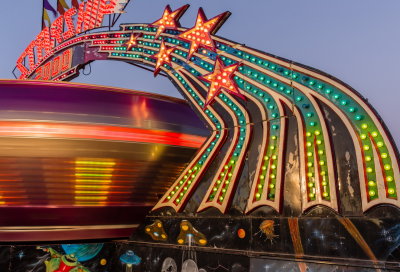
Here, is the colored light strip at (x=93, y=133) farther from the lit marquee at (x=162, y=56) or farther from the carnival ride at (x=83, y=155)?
the lit marquee at (x=162, y=56)

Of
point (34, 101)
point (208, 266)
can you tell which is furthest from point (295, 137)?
point (34, 101)

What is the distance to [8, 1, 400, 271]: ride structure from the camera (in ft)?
16.8

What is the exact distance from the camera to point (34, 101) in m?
7.04

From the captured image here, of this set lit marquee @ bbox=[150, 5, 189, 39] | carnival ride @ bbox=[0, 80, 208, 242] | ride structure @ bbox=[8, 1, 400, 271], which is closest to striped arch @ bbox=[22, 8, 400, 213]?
ride structure @ bbox=[8, 1, 400, 271]

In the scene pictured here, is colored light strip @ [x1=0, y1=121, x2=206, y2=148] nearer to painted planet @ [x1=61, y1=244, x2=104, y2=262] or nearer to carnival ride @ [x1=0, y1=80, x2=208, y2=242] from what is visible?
carnival ride @ [x1=0, y1=80, x2=208, y2=242]

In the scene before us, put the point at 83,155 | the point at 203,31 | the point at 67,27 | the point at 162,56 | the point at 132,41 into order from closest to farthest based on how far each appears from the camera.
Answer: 1. the point at 83,155
2. the point at 203,31
3. the point at 162,56
4. the point at 132,41
5. the point at 67,27

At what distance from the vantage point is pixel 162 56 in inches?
327

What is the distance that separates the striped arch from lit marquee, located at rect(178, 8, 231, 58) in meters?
0.10

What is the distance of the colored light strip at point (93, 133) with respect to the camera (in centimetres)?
678

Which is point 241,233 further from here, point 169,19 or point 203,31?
point 169,19

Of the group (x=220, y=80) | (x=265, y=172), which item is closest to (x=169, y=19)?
(x=220, y=80)

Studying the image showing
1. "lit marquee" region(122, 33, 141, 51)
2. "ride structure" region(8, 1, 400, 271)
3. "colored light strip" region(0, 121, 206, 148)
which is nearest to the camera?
"ride structure" region(8, 1, 400, 271)

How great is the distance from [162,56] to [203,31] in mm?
1190

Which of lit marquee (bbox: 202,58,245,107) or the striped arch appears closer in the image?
the striped arch
